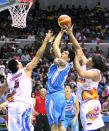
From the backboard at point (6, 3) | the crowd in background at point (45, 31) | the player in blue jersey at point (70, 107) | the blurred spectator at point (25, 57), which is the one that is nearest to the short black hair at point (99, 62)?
the player in blue jersey at point (70, 107)

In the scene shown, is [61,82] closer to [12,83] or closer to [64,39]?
[12,83]

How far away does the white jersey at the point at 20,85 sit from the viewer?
23.5 ft

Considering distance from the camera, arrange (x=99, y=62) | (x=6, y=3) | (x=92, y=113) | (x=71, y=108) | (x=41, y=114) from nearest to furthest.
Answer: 1. (x=99, y=62)
2. (x=92, y=113)
3. (x=71, y=108)
4. (x=41, y=114)
5. (x=6, y=3)

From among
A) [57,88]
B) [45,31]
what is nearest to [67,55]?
[57,88]

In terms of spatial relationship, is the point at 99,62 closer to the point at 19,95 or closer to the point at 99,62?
the point at 99,62

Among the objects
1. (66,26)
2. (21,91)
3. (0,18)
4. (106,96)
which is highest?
(0,18)

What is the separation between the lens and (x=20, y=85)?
23.6 ft

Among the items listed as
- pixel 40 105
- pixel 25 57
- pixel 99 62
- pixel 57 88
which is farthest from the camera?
pixel 25 57

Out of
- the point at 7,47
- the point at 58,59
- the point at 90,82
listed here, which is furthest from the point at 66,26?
the point at 7,47

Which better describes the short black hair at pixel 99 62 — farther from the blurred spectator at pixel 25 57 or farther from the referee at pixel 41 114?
the blurred spectator at pixel 25 57

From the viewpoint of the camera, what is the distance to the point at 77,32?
70.9 feet

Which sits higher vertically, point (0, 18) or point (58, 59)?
point (0, 18)

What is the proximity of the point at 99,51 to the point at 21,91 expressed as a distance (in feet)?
42.7

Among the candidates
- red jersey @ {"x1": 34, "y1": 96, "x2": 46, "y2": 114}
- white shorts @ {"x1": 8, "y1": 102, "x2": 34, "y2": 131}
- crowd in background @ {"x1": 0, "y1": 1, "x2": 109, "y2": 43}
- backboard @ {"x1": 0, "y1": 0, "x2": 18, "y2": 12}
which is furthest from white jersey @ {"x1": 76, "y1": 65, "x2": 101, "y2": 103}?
crowd in background @ {"x1": 0, "y1": 1, "x2": 109, "y2": 43}
